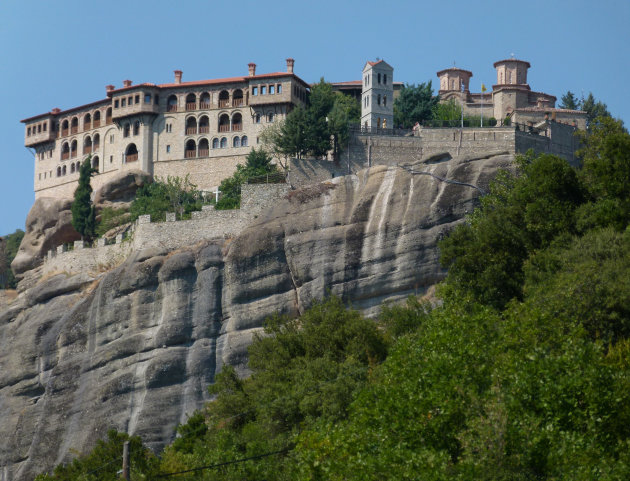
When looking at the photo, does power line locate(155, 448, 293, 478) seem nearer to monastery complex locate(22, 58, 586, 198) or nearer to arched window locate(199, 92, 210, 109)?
monastery complex locate(22, 58, 586, 198)

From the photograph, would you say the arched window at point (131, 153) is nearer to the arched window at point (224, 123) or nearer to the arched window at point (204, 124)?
the arched window at point (204, 124)

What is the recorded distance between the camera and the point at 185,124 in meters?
83.5

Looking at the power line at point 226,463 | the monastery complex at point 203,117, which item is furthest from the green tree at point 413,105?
the power line at point 226,463

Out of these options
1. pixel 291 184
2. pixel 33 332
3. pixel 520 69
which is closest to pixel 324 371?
pixel 291 184

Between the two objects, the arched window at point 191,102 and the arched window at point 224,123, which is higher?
the arched window at point 191,102

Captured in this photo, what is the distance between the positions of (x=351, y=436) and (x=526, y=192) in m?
16.5

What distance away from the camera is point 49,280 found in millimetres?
69188

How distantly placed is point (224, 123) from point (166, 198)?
8796 mm

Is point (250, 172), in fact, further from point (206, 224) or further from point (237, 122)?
point (206, 224)

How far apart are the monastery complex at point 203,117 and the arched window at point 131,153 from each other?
0.23ft

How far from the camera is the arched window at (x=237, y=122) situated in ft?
268

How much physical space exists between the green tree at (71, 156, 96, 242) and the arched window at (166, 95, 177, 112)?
843 centimetres

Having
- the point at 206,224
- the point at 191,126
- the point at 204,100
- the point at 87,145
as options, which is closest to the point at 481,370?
the point at 206,224

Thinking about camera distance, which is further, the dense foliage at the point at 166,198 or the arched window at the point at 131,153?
the arched window at the point at 131,153
